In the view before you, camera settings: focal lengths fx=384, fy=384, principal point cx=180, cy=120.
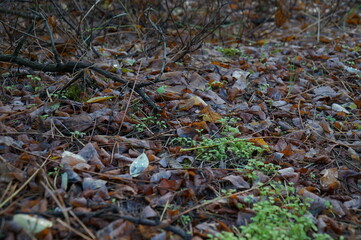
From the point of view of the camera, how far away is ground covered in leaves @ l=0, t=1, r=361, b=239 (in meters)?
1.92

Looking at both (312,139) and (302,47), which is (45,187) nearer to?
(312,139)

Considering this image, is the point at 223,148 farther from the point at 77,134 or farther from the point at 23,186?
the point at 23,186

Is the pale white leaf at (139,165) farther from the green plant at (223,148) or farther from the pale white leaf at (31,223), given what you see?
the pale white leaf at (31,223)

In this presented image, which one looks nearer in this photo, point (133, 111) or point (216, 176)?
point (216, 176)

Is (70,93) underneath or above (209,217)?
above

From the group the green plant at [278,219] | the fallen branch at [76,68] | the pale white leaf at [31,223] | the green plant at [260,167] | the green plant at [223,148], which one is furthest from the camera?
the fallen branch at [76,68]

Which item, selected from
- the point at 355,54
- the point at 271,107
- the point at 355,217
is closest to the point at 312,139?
the point at 271,107

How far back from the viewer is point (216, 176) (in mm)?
2359

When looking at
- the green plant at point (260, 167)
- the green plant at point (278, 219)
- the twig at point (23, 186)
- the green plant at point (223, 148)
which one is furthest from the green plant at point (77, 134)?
the green plant at point (278, 219)

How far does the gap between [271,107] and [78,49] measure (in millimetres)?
1974

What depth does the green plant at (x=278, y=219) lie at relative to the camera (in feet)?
6.05

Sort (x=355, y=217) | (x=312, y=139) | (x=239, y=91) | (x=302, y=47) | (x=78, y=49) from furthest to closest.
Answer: (x=302, y=47), (x=78, y=49), (x=239, y=91), (x=312, y=139), (x=355, y=217)

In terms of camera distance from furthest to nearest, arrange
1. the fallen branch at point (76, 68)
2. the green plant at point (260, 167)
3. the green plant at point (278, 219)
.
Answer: the fallen branch at point (76, 68) < the green plant at point (260, 167) < the green plant at point (278, 219)

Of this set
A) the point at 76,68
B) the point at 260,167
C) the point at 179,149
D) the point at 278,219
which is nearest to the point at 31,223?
the point at 179,149
